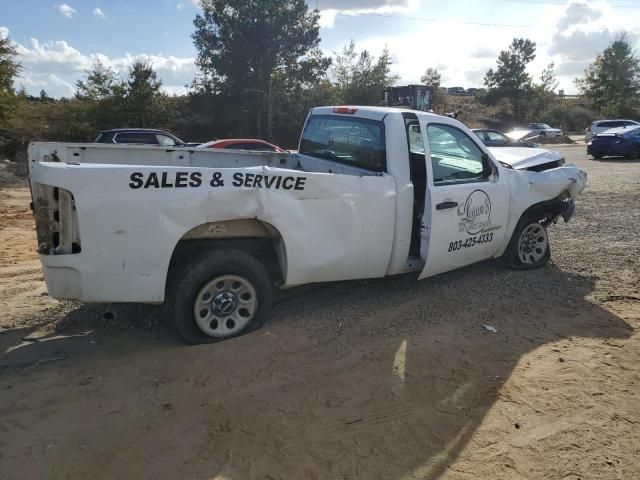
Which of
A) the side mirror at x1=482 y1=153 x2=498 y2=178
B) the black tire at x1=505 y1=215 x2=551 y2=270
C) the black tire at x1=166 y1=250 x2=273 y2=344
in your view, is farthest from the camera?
the black tire at x1=505 y1=215 x2=551 y2=270

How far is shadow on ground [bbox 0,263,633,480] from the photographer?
2822 mm

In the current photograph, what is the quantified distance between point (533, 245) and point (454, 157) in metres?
1.78

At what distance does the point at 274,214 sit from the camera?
409 cm

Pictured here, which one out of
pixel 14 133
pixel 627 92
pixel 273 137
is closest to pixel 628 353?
pixel 14 133

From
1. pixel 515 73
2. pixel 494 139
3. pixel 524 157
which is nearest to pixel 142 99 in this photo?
pixel 494 139

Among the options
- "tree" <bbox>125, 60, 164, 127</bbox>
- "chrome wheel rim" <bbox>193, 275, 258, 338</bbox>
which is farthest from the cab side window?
"tree" <bbox>125, 60, 164, 127</bbox>

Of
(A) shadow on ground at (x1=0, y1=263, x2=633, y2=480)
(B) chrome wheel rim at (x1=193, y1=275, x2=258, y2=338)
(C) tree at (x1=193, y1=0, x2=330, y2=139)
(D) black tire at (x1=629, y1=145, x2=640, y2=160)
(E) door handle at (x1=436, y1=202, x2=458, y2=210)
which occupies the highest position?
(C) tree at (x1=193, y1=0, x2=330, y2=139)

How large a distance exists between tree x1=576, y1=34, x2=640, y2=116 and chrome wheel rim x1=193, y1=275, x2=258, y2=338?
5701 centimetres

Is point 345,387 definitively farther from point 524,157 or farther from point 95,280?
point 524,157

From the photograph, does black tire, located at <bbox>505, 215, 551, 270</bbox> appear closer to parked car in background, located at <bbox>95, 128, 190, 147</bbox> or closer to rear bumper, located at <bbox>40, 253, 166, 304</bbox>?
rear bumper, located at <bbox>40, 253, 166, 304</bbox>

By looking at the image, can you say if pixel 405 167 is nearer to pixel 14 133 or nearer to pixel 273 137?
pixel 14 133

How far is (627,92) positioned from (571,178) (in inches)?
2224

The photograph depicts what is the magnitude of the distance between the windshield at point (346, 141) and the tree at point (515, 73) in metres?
55.5

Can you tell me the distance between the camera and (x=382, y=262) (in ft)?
15.6
